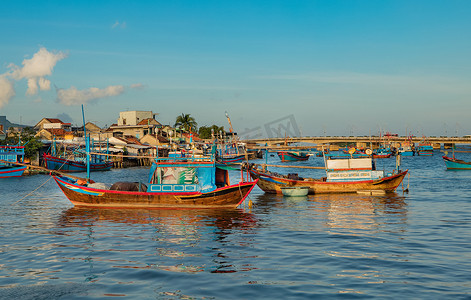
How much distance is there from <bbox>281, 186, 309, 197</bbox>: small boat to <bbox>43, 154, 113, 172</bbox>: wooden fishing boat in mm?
36881

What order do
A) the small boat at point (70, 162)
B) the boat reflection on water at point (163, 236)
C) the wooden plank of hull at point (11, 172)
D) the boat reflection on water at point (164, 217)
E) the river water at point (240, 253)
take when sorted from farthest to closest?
1. the small boat at point (70, 162)
2. the wooden plank of hull at point (11, 172)
3. the boat reflection on water at point (164, 217)
4. the boat reflection on water at point (163, 236)
5. the river water at point (240, 253)

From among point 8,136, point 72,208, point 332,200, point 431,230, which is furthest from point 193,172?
point 8,136

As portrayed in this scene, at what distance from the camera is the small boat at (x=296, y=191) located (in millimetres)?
34844

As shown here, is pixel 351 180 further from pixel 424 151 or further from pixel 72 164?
pixel 424 151

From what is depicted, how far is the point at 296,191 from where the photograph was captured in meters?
34.9

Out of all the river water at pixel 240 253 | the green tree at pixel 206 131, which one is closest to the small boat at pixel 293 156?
the green tree at pixel 206 131

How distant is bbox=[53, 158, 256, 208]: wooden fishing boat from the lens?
27141 millimetres

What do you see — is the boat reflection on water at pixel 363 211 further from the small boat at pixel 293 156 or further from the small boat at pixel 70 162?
the small boat at pixel 293 156

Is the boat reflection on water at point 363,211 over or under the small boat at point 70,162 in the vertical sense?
under

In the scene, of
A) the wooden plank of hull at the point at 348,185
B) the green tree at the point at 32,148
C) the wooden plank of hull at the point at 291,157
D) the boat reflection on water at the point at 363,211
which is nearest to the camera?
Answer: the boat reflection on water at the point at 363,211

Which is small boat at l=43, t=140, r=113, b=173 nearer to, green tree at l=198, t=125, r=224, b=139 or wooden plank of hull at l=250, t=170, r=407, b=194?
wooden plank of hull at l=250, t=170, r=407, b=194

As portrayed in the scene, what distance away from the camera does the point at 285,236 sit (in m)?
20.4

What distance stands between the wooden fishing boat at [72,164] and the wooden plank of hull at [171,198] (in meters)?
34.9

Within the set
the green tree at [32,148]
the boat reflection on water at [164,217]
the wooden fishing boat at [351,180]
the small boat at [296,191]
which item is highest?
the green tree at [32,148]
